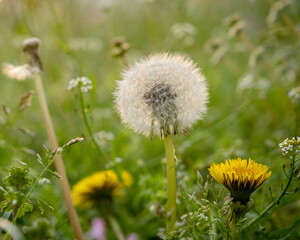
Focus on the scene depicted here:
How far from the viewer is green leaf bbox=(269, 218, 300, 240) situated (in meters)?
1.30

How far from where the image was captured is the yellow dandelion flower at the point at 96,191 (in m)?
1.99

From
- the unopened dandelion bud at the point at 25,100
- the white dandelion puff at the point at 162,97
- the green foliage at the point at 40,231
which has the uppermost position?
the unopened dandelion bud at the point at 25,100

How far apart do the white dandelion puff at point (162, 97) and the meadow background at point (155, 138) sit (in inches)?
7.8

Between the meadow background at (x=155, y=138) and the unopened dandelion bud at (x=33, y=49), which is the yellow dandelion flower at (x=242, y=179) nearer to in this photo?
the meadow background at (x=155, y=138)

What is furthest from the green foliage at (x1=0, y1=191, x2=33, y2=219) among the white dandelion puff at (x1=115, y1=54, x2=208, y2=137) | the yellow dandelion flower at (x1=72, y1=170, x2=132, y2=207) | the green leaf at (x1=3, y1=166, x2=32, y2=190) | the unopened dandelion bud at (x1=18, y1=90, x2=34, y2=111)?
the yellow dandelion flower at (x1=72, y1=170, x2=132, y2=207)

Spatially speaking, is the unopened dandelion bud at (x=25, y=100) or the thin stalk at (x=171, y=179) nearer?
the thin stalk at (x=171, y=179)

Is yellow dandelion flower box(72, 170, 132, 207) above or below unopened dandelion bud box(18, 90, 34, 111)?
below

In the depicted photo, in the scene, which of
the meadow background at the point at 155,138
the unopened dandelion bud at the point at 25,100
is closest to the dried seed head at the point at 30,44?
the unopened dandelion bud at the point at 25,100

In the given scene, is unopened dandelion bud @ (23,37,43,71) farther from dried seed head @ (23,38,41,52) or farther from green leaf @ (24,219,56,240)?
green leaf @ (24,219,56,240)

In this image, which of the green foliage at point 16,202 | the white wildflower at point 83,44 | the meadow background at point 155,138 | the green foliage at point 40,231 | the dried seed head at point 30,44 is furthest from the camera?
the white wildflower at point 83,44

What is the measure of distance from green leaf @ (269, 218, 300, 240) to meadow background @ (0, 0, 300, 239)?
0.10 metres

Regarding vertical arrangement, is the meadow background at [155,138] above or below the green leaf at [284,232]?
above

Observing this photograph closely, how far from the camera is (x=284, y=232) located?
1321 millimetres

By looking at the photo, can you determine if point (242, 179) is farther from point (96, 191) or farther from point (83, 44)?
point (83, 44)
